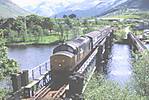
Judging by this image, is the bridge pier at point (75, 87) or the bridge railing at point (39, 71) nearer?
the bridge pier at point (75, 87)

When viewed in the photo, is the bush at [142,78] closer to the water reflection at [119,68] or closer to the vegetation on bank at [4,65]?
the vegetation on bank at [4,65]

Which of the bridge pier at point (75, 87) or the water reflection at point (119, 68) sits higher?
the bridge pier at point (75, 87)

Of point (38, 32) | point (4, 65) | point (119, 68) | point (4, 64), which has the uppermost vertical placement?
point (4, 64)

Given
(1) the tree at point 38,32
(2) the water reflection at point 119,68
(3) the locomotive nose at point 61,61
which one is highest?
(3) the locomotive nose at point 61,61

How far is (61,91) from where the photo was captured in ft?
149

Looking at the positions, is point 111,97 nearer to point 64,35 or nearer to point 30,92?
point 30,92

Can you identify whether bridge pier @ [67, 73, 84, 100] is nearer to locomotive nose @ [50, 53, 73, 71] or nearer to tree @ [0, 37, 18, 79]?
tree @ [0, 37, 18, 79]

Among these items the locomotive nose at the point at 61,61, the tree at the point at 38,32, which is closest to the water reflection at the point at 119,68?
the locomotive nose at the point at 61,61

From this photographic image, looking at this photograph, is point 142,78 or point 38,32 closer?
point 142,78

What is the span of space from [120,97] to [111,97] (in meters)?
0.74

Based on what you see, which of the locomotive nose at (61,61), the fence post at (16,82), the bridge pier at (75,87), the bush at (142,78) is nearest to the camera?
the bush at (142,78)

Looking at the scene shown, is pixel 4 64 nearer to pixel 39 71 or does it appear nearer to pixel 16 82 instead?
pixel 16 82

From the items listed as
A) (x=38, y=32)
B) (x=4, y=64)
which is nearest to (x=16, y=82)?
(x=4, y=64)

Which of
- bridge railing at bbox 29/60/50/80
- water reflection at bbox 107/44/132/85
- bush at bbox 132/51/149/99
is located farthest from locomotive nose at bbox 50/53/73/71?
water reflection at bbox 107/44/132/85
